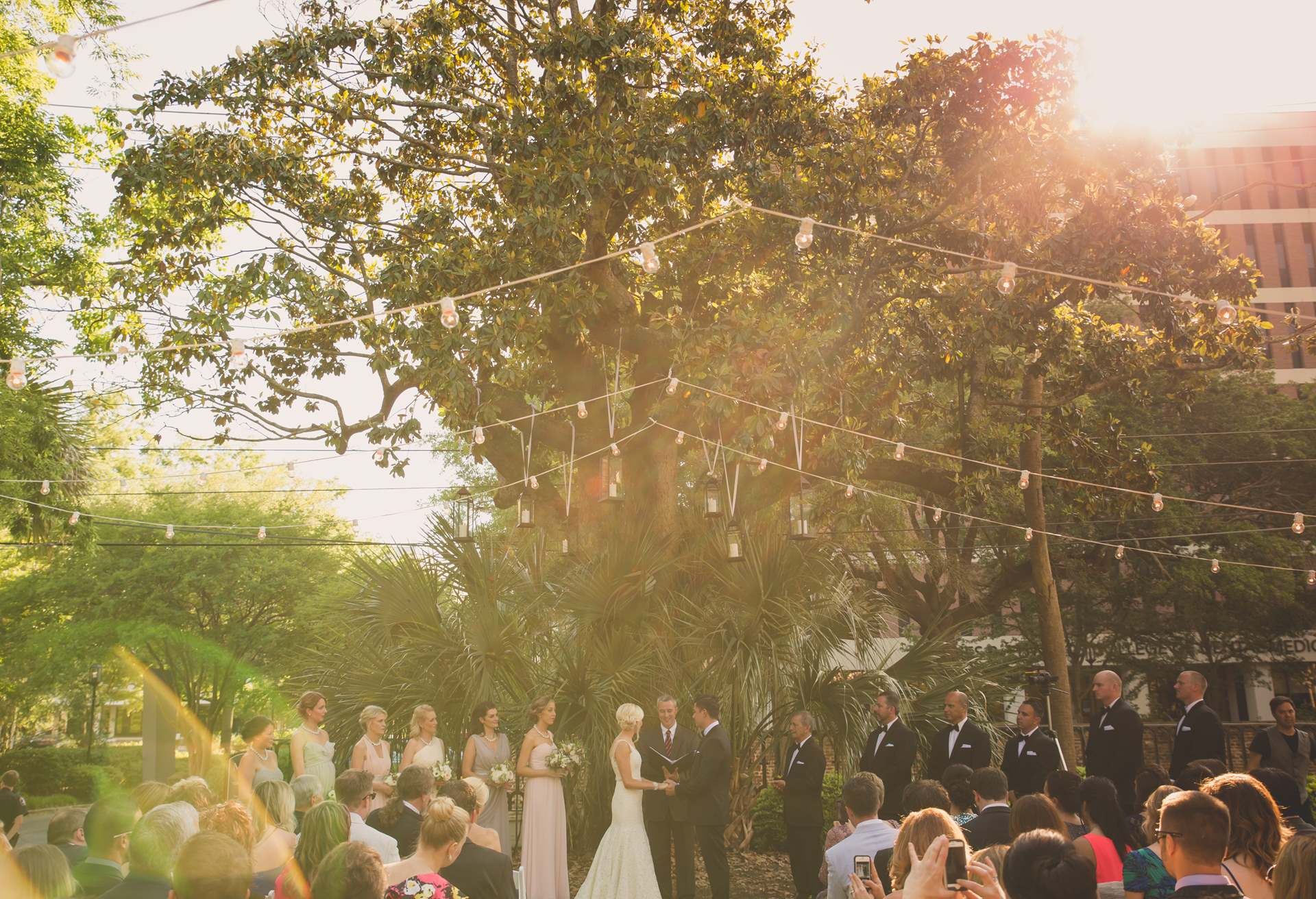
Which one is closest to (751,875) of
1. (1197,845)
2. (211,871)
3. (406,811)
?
(406,811)

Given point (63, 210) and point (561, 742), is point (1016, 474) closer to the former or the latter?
point (561, 742)

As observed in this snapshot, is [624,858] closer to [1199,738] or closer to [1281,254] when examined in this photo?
[1199,738]

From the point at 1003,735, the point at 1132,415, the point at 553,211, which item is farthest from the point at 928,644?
the point at 1132,415

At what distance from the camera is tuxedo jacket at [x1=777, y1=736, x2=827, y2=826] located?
9152 mm

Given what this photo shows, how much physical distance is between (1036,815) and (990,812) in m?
1.29

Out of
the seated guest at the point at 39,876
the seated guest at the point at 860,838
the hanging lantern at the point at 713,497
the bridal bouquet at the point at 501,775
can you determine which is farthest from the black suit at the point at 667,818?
the seated guest at the point at 39,876

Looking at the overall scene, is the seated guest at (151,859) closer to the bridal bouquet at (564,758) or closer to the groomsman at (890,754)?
the bridal bouquet at (564,758)

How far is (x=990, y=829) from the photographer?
5930mm

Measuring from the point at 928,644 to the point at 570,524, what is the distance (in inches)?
215

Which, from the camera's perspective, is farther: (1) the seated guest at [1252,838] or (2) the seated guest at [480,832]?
(2) the seated guest at [480,832]

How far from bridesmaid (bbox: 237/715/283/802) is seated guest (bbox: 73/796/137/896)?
2663mm

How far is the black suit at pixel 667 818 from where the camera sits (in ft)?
31.1

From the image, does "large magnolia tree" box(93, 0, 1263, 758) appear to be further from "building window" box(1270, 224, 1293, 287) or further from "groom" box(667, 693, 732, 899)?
"building window" box(1270, 224, 1293, 287)

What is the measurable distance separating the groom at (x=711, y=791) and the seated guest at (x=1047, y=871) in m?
5.61
